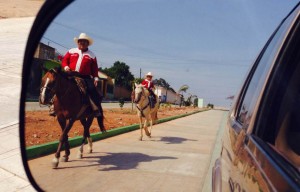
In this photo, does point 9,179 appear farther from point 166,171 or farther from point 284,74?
point 284,74

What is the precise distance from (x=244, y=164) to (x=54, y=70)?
1.19m

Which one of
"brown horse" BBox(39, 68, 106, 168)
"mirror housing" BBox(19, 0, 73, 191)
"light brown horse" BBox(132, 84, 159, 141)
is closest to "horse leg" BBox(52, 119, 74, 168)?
"brown horse" BBox(39, 68, 106, 168)

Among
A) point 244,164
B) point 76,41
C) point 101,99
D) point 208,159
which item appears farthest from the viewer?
point 208,159

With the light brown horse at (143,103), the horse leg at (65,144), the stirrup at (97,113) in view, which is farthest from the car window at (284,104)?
the horse leg at (65,144)

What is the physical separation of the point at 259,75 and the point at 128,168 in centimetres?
205

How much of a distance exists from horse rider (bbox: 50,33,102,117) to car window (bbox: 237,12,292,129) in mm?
655

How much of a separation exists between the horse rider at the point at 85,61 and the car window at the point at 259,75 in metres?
0.65

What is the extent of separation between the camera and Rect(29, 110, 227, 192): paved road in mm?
2459

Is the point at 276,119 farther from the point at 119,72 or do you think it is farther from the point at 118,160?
the point at 118,160

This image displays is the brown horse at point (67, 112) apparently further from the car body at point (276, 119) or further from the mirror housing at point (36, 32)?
the car body at point (276, 119)

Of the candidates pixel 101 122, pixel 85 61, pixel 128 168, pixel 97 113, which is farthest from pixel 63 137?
pixel 85 61

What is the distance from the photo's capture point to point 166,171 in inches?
182

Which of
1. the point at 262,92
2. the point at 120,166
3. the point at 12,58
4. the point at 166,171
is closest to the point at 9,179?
the point at 166,171

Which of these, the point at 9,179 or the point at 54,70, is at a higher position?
the point at 54,70
